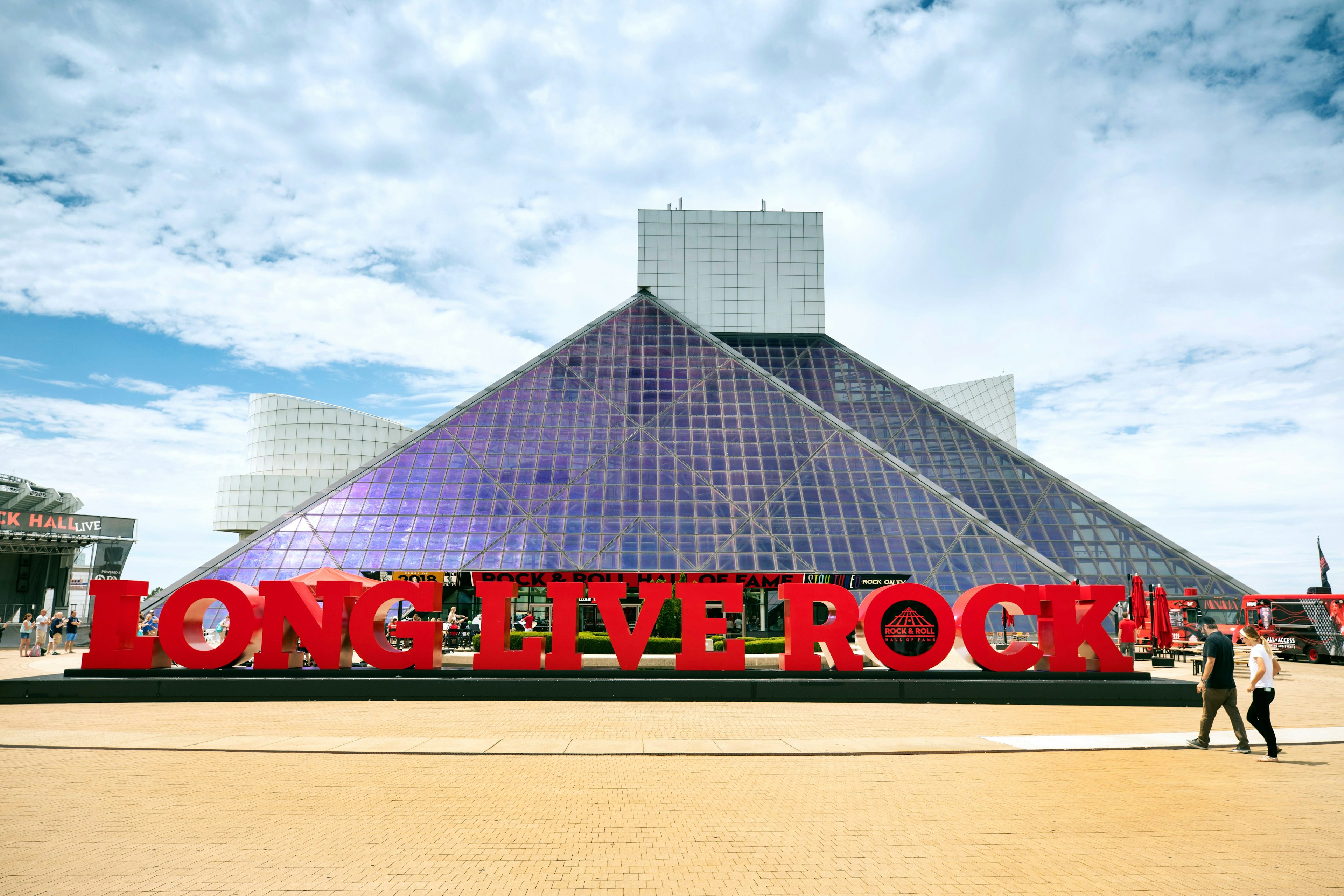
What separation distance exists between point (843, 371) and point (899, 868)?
144 feet

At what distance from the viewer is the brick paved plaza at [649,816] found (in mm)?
6191

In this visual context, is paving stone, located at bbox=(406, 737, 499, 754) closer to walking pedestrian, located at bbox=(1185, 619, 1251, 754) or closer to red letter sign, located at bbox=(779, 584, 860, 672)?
red letter sign, located at bbox=(779, 584, 860, 672)

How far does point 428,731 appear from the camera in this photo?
13023mm

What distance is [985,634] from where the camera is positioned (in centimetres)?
1825

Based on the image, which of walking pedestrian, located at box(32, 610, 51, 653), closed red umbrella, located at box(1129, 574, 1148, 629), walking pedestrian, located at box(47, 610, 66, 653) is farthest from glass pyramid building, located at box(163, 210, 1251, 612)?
walking pedestrian, located at box(47, 610, 66, 653)

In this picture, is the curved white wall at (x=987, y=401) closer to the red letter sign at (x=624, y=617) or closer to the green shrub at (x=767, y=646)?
the green shrub at (x=767, y=646)

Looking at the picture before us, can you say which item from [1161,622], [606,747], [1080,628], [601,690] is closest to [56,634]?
[601,690]

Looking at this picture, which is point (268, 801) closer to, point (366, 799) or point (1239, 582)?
point (366, 799)

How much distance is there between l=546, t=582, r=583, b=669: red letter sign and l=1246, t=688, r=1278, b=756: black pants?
12.3 m

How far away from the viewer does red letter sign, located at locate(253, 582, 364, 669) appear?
58.8 feet

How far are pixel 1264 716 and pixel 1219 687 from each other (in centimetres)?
80

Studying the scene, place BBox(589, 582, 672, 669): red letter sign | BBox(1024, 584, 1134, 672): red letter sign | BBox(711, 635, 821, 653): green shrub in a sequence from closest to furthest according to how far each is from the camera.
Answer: BBox(589, 582, 672, 669): red letter sign → BBox(1024, 584, 1134, 672): red letter sign → BBox(711, 635, 821, 653): green shrub

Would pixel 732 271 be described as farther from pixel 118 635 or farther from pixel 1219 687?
pixel 1219 687

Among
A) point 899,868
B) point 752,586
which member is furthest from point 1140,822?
point 752,586
